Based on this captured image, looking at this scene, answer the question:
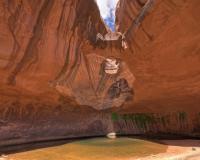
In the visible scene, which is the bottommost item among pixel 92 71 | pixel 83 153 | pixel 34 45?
pixel 83 153

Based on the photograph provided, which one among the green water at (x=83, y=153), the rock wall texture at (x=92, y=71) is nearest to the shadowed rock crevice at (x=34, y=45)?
the rock wall texture at (x=92, y=71)

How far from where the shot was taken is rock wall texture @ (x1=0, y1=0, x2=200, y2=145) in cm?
679

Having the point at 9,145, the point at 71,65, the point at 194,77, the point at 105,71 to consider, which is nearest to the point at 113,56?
the point at 105,71

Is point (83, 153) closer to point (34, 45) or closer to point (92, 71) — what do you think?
point (34, 45)

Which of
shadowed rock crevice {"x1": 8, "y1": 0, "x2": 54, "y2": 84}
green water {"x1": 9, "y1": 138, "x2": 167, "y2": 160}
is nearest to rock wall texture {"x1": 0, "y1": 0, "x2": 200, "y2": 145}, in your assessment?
shadowed rock crevice {"x1": 8, "y1": 0, "x2": 54, "y2": 84}

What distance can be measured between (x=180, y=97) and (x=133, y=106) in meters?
1.84

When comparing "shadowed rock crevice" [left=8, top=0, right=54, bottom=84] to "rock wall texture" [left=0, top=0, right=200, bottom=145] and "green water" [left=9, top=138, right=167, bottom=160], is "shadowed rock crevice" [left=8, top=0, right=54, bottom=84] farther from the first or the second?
"green water" [left=9, top=138, right=167, bottom=160]

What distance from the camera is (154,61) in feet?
27.6

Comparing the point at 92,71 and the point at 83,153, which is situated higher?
the point at 92,71

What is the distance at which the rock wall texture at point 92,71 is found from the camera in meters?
6.79

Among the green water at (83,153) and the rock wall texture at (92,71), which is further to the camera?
the rock wall texture at (92,71)

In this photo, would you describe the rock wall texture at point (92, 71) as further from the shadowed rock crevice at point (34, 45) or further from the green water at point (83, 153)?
the green water at point (83, 153)

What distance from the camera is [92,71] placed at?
9281mm

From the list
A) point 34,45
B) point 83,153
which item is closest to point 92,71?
point 34,45
